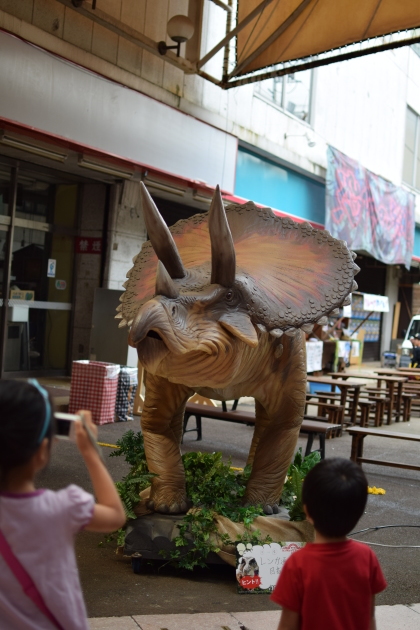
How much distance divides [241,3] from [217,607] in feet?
29.8

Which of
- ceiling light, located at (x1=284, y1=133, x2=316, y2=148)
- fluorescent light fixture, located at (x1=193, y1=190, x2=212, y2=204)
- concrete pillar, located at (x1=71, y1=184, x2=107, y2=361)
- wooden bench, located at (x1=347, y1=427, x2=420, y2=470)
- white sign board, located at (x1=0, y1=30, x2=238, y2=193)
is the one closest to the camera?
wooden bench, located at (x1=347, y1=427, x2=420, y2=470)

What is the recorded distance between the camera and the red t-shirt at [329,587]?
2215 millimetres

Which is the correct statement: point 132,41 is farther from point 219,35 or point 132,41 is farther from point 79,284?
point 79,284

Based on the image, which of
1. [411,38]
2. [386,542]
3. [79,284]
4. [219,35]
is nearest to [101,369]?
[79,284]

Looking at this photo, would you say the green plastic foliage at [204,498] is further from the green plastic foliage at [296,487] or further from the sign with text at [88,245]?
the sign with text at [88,245]

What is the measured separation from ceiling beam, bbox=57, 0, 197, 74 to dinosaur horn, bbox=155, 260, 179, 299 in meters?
7.39

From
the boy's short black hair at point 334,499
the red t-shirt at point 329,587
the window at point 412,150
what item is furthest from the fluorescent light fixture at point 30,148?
the window at point 412,150

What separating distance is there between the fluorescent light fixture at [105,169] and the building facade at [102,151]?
2 centimetres

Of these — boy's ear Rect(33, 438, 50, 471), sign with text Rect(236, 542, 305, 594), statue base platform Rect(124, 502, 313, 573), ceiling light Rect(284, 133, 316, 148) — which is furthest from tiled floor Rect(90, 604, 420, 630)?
ceiling light Rect(284, 133, 316, 148)

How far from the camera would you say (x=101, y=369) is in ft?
30.9

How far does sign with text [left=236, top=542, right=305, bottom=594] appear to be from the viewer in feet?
13.9

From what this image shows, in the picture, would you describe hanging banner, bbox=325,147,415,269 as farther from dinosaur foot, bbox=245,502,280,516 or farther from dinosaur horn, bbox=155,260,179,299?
dinosaur horn, bbox=155,260,179,299

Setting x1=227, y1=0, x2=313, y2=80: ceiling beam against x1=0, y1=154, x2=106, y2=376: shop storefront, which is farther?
x1=0, y1=154, x2=106, y2=376: shop storefront

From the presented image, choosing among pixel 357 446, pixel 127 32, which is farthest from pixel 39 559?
pixel 127 32
